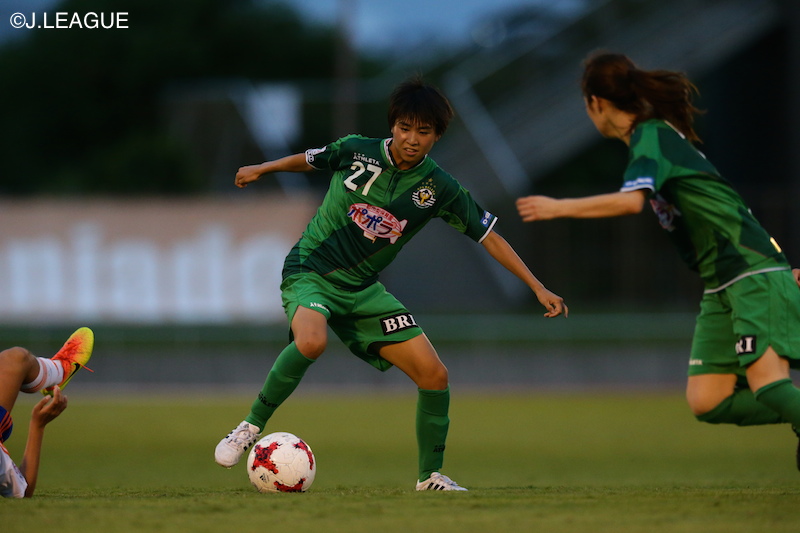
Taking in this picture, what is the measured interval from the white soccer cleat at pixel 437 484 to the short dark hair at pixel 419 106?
2.10 m

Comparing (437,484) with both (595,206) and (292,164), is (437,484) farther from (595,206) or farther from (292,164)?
(595,206)

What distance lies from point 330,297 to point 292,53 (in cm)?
4009

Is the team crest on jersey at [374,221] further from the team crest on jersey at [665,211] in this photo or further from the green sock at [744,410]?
the green sock at [744,410]

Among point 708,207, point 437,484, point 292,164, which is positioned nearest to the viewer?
point 708,207

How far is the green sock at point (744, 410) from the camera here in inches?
225

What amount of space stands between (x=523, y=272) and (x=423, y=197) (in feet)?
2.47

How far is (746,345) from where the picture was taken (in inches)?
209

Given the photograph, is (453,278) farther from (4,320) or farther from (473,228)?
(473,228)

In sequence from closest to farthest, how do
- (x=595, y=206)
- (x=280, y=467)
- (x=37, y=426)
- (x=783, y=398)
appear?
(x=595, y=206), (x=783, y=398), (x=37, y=426), (x=280, y=467)

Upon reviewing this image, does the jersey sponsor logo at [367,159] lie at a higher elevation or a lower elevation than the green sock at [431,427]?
higher

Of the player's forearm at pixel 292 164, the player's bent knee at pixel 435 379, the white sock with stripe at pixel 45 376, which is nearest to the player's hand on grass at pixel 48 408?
the white sock with stripe at pixel 45 376

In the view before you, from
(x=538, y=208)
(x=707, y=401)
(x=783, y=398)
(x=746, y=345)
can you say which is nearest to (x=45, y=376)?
(x=538, y=208)

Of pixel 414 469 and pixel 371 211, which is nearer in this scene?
A: pixel 371 211

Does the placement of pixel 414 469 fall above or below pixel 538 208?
below
